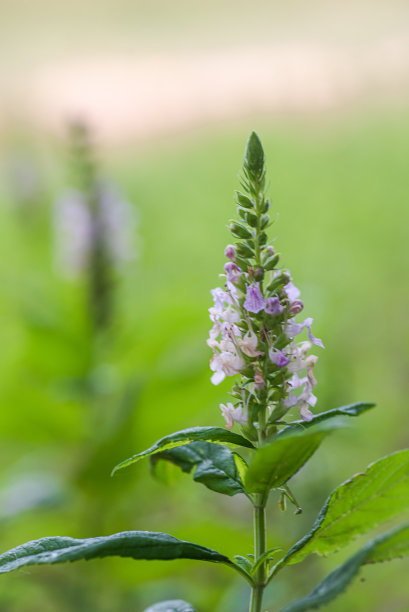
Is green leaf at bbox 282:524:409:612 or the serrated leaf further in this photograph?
the serrated leaf

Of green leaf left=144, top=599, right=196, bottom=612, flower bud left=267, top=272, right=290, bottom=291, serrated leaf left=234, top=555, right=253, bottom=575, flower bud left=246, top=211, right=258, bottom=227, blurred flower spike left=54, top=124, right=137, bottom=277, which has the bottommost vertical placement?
green leaf left=144, top=599, right=196, bottom=612

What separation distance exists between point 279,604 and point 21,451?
1.89 metres

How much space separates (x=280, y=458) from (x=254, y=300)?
182 mm

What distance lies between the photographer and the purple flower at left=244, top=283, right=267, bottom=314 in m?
0.82

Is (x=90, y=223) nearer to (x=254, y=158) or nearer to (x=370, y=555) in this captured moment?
(x=254, y=158)

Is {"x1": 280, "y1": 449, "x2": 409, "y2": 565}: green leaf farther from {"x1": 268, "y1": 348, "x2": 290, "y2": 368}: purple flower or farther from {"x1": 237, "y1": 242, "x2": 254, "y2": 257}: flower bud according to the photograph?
{"x1": 237, "y1": 242, "x2": 254, "y2": 257}: flower bud

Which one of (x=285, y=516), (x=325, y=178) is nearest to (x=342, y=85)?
(x=325, y=178)

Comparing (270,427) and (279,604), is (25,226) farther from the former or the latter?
(270,427)

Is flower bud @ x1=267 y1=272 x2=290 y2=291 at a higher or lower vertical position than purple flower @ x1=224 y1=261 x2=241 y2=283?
lower

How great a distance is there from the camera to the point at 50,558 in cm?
74

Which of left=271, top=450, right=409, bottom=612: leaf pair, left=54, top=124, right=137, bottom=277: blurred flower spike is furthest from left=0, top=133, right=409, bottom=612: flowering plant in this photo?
left=54, top=124, right=137, bottom=277: blurred flower spike

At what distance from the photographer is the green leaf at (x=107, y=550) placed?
732 millimetres

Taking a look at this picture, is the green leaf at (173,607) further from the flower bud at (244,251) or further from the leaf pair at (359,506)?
the flower bud at (244,251)

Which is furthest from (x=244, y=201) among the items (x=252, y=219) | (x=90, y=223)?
(x=90, y=223)
